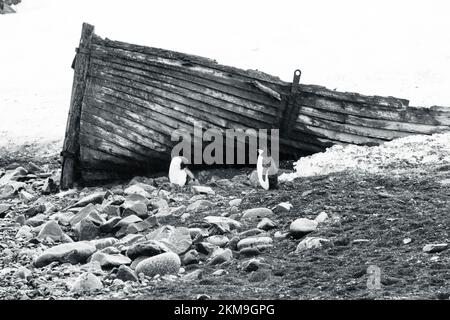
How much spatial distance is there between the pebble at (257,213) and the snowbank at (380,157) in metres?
1.54

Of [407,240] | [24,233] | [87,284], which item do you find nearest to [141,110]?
[24,233]

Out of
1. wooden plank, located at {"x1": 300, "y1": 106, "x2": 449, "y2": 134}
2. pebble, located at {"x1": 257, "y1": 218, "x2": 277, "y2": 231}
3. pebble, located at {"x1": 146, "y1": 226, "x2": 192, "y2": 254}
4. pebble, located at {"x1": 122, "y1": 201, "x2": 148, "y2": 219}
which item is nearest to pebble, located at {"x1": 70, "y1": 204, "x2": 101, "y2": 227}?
pebble, located at {"x1": 122, "y1": 201, "x2": 148, "y2": 219}

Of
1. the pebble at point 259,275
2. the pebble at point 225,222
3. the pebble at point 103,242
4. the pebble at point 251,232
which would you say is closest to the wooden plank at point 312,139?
the pebble at point 225,222

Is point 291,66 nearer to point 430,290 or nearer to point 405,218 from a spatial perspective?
point 405,218

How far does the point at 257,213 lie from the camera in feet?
23.9

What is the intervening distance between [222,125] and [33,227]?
2704mm

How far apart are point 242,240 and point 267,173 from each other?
212 centimetres

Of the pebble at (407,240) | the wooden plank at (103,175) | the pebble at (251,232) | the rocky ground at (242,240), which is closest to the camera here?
the rocky ground at (242,240)

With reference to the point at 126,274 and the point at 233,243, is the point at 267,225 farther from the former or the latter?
the point at 126,274

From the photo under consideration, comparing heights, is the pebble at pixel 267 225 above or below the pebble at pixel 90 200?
below

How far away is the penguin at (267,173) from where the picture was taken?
8.36 metres

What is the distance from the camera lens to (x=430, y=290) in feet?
16.3

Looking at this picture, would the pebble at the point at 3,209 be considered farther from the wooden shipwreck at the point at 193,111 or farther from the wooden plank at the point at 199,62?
the wooden plank at the point at 199,62

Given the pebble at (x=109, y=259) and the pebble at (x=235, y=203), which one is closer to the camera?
the pebble at (x=109, y=259)
